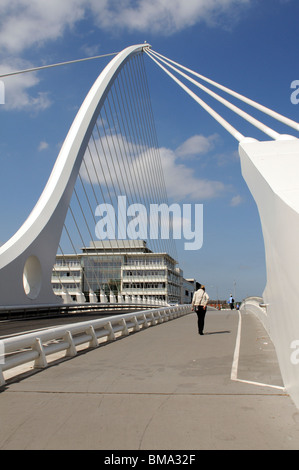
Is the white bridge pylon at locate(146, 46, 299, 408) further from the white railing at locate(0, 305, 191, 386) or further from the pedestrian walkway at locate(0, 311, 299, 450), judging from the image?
the white railing at locate(0, 305, 191, 386)

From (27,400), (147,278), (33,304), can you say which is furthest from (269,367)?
(147,278)

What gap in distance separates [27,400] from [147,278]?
82.5m

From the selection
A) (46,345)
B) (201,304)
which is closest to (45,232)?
(201,304)

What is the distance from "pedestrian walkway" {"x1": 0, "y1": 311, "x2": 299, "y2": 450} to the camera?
4.06 m

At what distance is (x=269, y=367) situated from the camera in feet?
25.5

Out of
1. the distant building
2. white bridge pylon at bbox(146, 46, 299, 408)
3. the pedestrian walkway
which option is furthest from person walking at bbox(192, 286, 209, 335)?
the distant building

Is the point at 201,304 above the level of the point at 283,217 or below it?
below

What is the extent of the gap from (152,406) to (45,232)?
1967 cm

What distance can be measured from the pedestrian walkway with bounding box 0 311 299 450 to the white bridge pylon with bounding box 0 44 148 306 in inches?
516

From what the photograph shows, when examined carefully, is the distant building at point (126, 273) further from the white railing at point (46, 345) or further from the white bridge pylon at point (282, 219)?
the white bridge pylon at point (282, 219)

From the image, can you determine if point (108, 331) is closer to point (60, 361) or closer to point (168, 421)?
point (60, 361)

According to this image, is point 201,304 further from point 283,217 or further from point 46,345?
point 283,217

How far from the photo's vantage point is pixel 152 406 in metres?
5.23

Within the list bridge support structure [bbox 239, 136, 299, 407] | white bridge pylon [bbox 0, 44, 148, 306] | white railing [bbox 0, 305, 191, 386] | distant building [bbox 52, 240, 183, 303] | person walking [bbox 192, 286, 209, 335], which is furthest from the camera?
distant building [bbox 52, 240, 183, 303]
